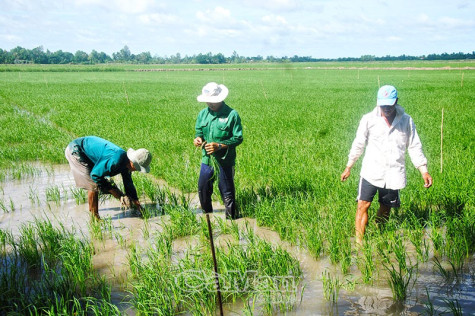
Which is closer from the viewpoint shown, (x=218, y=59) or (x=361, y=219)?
(x=361, y=219)

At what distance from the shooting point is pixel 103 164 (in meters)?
4.14

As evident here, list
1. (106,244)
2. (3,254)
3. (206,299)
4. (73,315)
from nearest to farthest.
Result: 1. (73,315)
2. (206,299)
3. (3,254)
4. (106,244)

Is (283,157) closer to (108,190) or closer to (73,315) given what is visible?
(108,190)

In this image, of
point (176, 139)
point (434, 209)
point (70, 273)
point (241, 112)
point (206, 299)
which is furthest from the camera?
point (241, 112)

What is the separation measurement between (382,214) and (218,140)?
6.02 ft

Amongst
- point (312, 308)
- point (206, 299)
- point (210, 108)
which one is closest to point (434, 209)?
point (312, 308)

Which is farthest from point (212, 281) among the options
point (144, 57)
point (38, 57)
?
point (144, 57)

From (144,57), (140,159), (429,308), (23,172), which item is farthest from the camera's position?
(144,57)

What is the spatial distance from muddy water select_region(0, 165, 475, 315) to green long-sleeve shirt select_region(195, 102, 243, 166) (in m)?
0.81

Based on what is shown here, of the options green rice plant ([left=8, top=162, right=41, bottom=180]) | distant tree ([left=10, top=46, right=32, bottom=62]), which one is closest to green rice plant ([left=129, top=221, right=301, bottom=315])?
Result: green rice plant ([left=8, top=162, right=41, bottom=180])

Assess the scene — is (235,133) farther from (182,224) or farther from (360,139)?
(360,139)

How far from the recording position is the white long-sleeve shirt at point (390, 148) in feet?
11.5

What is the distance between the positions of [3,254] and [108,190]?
1122mm

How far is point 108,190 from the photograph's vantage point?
4289 millimetres
